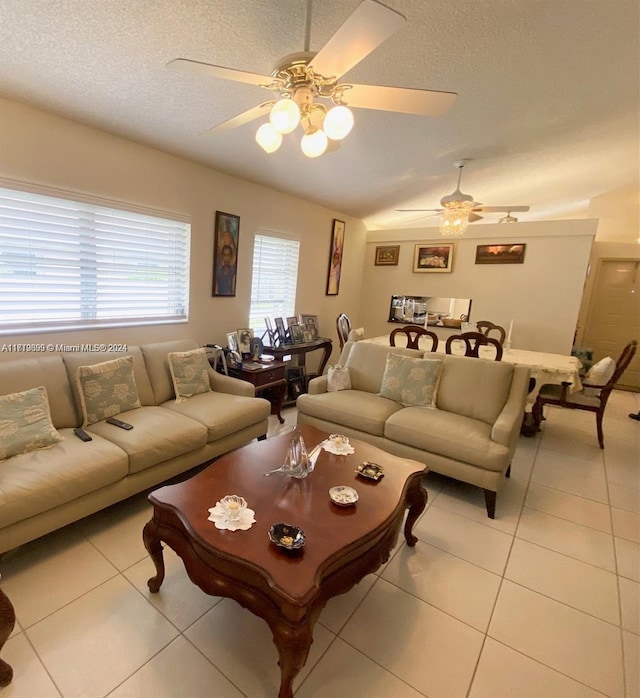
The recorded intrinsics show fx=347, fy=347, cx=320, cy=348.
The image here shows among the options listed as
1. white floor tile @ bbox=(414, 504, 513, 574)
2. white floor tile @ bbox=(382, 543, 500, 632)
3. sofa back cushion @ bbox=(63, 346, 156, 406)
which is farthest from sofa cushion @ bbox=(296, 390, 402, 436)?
sofa back cushion @ bbox=(63, 346, 156, 406)

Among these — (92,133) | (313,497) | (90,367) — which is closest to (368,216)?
(92,133)

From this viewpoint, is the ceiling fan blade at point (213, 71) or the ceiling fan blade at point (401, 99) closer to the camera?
the ceiling fan blade at point (213, 71)

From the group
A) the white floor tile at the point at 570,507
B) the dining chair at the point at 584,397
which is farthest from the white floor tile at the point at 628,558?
the dining chair at the point at 584,397

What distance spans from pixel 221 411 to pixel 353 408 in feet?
3.33

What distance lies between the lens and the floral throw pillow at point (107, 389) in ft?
7.25

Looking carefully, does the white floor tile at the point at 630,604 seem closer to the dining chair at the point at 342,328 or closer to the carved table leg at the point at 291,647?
the carved table leg at the point at 291,647

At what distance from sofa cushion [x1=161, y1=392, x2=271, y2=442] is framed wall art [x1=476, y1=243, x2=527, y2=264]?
3.77 meters

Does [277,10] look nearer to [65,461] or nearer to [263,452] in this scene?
[263,452]

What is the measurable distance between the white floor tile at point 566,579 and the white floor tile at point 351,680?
0.87 metres

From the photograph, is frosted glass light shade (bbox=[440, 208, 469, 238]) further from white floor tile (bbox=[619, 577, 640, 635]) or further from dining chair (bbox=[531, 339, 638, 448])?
white floor tile (bbox=[619, 577, 640, 635])

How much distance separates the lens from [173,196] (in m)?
3.00

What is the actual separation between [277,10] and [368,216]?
4026mm

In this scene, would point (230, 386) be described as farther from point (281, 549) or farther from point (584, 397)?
point (584, 397)

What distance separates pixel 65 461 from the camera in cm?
175
